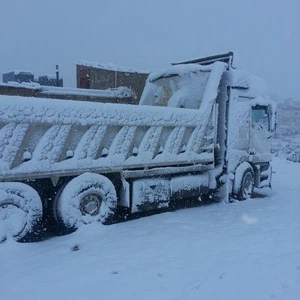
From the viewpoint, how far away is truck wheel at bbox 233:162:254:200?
796 centimetres

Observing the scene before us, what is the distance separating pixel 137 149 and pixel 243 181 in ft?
10.4

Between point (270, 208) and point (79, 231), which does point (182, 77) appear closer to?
point (270, 208)

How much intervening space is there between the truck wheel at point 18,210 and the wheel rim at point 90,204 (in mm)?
721

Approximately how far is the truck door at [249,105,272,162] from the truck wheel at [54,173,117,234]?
13.5ft

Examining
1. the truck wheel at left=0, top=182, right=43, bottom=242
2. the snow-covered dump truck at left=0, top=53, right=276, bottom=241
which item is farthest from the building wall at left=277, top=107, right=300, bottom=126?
the truck wheel at left=0, top=182, right=43, bottom=242

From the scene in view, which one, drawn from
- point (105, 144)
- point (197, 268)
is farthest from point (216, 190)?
point (197, 268)

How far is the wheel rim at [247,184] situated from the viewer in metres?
8.20

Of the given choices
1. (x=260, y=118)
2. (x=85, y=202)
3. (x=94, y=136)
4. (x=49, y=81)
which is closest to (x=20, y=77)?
(x=49, y=81)

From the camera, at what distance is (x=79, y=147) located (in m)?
5.25

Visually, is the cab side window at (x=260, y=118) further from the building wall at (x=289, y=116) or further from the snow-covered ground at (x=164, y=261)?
the building wall at (x=289, y=116)

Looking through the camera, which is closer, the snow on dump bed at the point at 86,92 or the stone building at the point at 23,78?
the snow on dump bed at the point at 86,92

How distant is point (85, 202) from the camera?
17.9 ft

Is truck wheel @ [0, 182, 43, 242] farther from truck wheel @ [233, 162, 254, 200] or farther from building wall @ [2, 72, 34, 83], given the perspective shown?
building wall @ [2, 72, 34, 83]

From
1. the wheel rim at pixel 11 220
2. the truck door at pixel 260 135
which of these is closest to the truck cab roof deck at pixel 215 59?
the truck door at pixel 260 135
